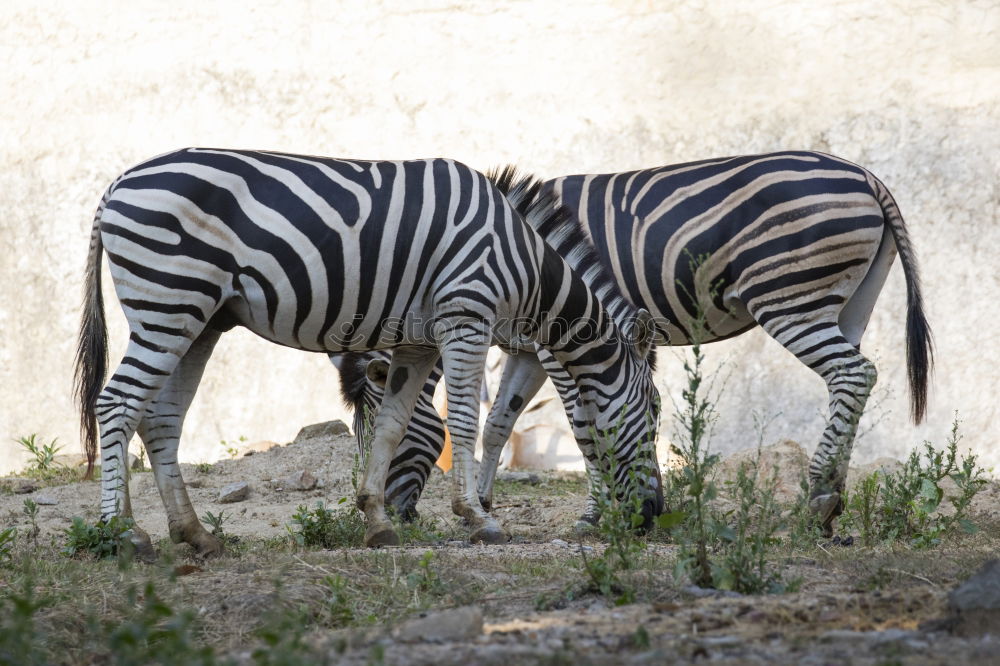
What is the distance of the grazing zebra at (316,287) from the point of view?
5.13m

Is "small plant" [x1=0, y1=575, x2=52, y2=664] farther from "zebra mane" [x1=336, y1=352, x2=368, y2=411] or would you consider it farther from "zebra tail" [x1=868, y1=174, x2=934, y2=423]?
"zebra tail" [x1=868, y1=174, x2=934, y2=423]

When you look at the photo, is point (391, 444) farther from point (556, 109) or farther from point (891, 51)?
point (891, 51)

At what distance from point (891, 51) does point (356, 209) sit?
10.6 meters

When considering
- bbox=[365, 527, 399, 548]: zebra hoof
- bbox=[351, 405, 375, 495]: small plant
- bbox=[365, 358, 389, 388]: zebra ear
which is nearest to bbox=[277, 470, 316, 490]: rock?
bbox=[351, 405, 375, 495]: small plant

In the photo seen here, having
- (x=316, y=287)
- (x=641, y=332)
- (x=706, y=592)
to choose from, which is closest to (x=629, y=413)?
(x=641, y=332)

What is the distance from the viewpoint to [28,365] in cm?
1438

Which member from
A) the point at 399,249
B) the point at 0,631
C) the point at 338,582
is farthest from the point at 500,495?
the point at 0,631

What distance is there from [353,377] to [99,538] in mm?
2319

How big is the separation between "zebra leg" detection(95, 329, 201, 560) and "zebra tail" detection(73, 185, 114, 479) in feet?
1.39

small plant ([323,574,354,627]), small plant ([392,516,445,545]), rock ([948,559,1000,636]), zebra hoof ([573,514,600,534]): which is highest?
rock ([948,559,1000,636])

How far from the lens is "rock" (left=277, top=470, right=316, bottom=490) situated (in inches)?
347

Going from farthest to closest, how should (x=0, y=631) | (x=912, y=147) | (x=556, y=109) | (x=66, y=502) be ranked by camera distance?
(x=556, y=109)
(x=912, y=147)
(x=66, y=502)
(x=0, y=631)

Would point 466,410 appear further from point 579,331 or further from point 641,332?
point 641,332

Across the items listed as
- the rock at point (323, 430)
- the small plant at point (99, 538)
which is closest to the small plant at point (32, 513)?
the small plant at point (99, 538)
